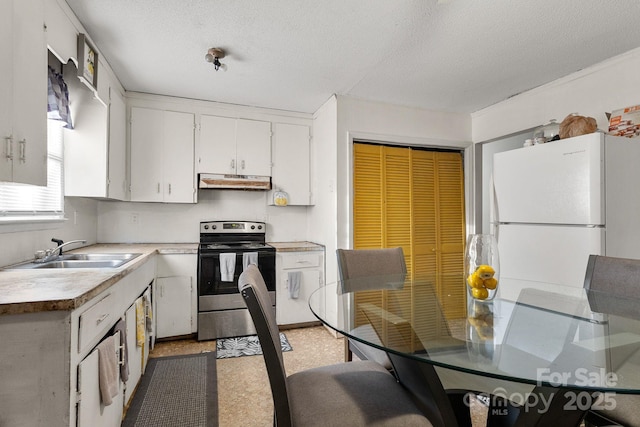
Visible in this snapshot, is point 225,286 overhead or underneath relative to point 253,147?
underneath

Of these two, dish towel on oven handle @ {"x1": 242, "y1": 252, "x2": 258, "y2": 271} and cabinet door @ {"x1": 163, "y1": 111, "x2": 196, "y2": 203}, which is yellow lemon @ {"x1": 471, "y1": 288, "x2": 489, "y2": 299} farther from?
cabinet door @ {"x1": 163, "y1": 111, "x2": 196, "y2": 203}

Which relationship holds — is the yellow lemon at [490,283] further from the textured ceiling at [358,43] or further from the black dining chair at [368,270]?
the textured ceiling at [358,43]

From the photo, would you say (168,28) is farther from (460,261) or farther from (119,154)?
(460,261)

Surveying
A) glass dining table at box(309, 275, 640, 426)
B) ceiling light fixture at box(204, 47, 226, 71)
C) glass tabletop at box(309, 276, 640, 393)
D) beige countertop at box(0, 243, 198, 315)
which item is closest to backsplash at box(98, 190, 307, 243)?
ceiling light fixture at box(204, 47, 226, 71)

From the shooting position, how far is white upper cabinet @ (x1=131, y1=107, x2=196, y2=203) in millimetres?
3238

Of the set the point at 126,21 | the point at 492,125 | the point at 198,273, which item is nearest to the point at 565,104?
the point at 492,125

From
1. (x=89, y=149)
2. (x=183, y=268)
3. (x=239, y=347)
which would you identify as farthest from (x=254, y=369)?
(x=89, y=149)

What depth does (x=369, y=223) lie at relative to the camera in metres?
3.37

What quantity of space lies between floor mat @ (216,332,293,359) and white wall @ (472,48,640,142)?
3.08 m

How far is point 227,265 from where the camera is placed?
123 inches

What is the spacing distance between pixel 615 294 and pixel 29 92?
301cm

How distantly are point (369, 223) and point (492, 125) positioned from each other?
170cm

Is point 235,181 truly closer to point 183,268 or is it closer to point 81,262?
point 183,268

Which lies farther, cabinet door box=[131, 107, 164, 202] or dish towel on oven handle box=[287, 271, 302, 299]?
dish towel on oven handle box=[287, 271, 302, 299]
